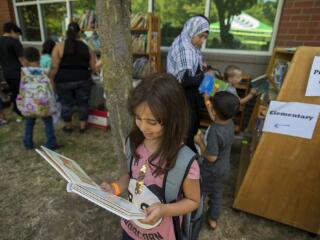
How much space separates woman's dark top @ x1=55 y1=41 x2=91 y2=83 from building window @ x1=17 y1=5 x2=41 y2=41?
3.47 meters

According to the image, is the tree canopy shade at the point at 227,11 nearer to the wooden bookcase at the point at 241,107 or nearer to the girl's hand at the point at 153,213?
the wooden bookcase at the point at 241,107

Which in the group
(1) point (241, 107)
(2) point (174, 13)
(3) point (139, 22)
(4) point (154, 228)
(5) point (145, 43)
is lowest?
(1) point (241, 107)

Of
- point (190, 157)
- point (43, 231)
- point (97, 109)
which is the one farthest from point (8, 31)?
point (190, 157)

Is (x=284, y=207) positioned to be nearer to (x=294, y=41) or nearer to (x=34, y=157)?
(x=294, y=41)

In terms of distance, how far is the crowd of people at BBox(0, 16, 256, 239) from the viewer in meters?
0.95

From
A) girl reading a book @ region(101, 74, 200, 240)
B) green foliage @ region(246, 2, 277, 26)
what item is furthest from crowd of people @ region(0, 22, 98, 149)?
green foliage @ region(246, 2, 277, 26)

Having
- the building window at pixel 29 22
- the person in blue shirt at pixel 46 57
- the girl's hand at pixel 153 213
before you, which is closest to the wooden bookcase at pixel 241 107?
the girl's hand at pixel 153 213

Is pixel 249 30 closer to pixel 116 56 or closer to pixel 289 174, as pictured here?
pixel 289 174

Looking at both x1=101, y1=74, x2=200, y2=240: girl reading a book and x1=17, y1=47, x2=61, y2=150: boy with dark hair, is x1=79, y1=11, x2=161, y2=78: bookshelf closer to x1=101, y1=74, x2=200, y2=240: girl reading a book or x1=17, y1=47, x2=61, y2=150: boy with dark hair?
x1=17, y1=47, x2=61, y2=150: boy with dark hair

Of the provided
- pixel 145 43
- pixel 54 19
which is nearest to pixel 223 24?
pixel 145 43

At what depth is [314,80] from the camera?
61.4 inches

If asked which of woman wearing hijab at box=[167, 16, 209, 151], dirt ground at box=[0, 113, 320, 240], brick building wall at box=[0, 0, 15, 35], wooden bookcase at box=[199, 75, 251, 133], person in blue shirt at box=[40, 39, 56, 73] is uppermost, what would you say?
brick building wall at box=[0, 0, 15, 35]

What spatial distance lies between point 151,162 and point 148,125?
0.64 ft

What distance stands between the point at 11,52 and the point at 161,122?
393 centimetres
